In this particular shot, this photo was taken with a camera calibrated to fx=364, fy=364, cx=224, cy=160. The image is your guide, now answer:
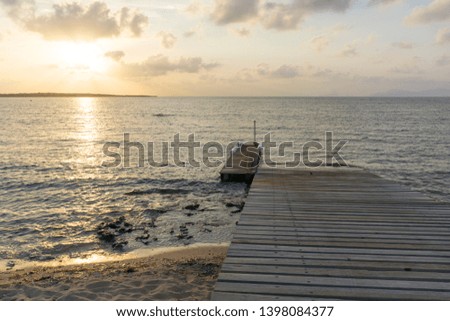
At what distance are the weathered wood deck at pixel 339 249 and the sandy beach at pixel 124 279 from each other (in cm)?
178

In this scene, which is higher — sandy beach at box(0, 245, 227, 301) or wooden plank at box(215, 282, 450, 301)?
wooden plank at box(215, 282, 450, 301)

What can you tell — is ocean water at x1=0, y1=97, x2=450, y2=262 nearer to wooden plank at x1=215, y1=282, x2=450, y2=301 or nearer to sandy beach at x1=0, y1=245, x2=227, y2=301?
sandy beach at x1=0, y1=245, x2=227, y2=301

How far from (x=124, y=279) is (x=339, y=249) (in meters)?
4.92

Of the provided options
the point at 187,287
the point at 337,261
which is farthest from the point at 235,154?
the point at 337,261

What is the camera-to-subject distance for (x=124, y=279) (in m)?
8.39

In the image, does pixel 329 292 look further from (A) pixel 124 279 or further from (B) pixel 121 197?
(B) pixel 121 197

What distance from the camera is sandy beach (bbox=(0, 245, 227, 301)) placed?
7605mm

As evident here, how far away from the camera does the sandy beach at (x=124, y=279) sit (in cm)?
761

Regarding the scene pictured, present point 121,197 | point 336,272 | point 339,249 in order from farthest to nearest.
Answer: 1. point 121,197
2. point 339,249
3. point 336,272

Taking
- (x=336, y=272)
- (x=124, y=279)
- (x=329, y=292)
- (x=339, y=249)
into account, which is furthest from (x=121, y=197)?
(x=329, y=292)

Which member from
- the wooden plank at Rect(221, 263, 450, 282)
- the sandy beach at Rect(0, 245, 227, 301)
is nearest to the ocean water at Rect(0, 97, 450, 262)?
the sandy beach at Rect(0, 245, 227, 301)

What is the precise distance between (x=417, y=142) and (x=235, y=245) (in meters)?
37.6

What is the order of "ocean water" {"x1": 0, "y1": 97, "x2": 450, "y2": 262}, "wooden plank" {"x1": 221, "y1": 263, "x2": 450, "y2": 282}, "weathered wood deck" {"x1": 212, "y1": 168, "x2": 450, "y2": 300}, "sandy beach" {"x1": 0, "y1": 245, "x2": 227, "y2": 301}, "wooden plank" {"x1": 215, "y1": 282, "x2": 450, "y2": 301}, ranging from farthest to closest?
"ocean water" {"x1": 0, "y1": 97, "x2": 450, "y2": 262}, "sandy beach" {"x1": 0, "y1": 245, "x2": 227, "y2": 301}, "wooden plank" {"x1": 221, "y1": 263, "x2": 450, "y2": 282}, "weathered wood deck" {"x1": 212, "y1": 168, "x2": 450, "y2": 300}, "wooden plank" {"x1": 215, "y1": 282, "x2": 450, "y2": 301}

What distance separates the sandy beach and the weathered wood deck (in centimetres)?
178
